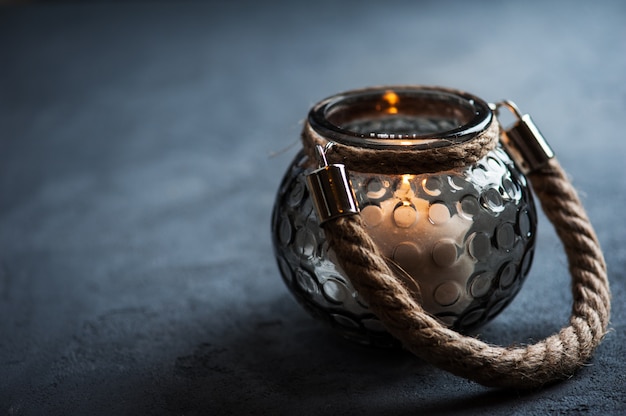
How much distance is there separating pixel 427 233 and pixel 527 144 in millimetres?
161

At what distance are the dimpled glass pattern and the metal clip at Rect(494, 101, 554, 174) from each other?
49 mm

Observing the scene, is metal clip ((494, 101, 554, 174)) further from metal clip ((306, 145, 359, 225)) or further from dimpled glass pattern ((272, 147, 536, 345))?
metal clip ((306, 145, 359, 225))

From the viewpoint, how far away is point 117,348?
2.37 ft

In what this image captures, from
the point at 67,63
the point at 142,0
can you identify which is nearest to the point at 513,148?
the point at 67,63

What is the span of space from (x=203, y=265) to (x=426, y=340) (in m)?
0.37

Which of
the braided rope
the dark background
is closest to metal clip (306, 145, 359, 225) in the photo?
the braided rope

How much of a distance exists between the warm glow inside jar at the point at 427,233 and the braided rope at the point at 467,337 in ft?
0.07

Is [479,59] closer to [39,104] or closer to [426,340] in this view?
[39,104]

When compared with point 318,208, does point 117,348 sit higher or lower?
lower

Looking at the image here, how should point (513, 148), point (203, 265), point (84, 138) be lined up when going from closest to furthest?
1. point (513, 148)
2. point (203, 265)
3. point (84, 138)

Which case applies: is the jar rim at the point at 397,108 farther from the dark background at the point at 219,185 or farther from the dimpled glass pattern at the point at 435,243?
the dark background at the point at 219,185

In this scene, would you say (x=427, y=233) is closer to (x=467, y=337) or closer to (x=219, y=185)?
(x=467, y=337)

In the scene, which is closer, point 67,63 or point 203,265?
point 203,265

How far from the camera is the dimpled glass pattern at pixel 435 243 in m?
0.61
